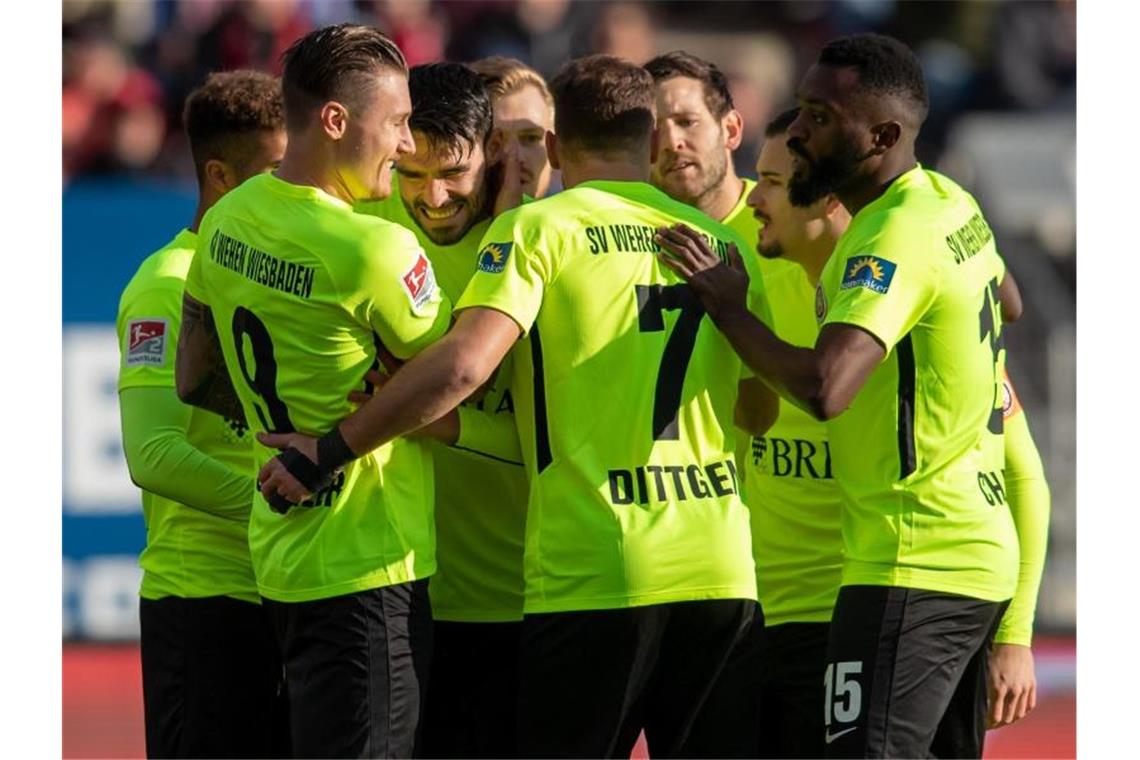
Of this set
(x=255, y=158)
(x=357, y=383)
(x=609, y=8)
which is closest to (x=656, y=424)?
(x=357, y=383)

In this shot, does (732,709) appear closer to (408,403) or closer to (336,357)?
(408,403)

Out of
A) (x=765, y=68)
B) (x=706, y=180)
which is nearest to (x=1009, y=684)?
(x=706, y=180)

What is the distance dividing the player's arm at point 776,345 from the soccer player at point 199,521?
1.55m

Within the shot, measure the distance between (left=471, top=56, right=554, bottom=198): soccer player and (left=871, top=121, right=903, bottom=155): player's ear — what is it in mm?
1411

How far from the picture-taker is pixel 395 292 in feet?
14.6

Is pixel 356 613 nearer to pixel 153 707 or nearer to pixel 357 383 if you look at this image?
pixel 357 383

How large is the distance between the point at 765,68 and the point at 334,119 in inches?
362

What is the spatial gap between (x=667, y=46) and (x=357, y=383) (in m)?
9.32

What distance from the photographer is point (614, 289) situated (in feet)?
15.2

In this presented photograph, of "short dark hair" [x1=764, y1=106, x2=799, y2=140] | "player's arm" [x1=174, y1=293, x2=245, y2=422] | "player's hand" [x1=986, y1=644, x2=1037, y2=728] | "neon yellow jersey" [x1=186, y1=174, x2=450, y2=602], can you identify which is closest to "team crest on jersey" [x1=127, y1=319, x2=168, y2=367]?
"player's arm" [x1=174, y1=293, x2=245, y2=422]

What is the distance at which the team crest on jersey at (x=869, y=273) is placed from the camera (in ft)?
14.9

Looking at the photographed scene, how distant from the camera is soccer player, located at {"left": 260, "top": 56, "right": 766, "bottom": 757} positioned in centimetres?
455

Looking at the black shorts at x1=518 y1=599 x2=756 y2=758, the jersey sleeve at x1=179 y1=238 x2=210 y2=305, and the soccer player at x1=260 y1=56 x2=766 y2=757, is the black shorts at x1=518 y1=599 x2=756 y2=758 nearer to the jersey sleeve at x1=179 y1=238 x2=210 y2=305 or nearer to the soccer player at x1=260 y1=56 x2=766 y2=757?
the soccer player at x1=260 y1=56 x2=766 y2=757

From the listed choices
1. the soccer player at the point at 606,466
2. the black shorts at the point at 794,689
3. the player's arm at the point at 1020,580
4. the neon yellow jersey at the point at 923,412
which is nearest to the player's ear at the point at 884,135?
the neon yellow jersey at the point at 923,412
